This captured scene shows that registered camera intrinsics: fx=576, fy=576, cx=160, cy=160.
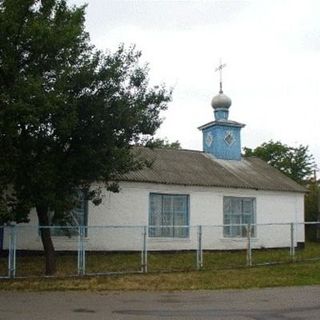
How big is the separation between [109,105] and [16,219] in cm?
424

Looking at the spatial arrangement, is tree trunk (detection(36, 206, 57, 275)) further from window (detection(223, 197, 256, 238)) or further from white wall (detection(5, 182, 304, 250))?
window (detection(223, 197, 256, 238))

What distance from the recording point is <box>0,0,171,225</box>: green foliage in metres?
15.4

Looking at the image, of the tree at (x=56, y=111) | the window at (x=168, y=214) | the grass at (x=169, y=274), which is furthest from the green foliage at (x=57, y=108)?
the window at (x=168, y=214)

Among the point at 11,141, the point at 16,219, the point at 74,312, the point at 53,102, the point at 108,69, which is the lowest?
the point at 74,312

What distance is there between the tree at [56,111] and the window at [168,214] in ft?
25.7

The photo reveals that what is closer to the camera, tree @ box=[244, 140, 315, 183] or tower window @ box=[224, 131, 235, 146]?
tower window @ box=[224, 131, 235, 146]

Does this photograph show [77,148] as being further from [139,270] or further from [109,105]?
[139,270]

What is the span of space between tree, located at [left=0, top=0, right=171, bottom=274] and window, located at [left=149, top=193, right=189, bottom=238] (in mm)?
7841

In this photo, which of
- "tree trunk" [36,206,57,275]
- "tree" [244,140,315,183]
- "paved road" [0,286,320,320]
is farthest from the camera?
"tree" [244,140,315,183]

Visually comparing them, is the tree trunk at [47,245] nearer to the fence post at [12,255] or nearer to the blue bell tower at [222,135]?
the fence post at [12,255]

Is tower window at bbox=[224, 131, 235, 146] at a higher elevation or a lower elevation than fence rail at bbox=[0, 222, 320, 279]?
higher

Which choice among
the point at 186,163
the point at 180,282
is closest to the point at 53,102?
the point at 180,282

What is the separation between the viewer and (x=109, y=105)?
16922mm

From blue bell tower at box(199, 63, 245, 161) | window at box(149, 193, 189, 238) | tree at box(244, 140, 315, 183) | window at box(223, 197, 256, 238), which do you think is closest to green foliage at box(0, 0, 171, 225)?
window at box(149, 193, 189, 238)
